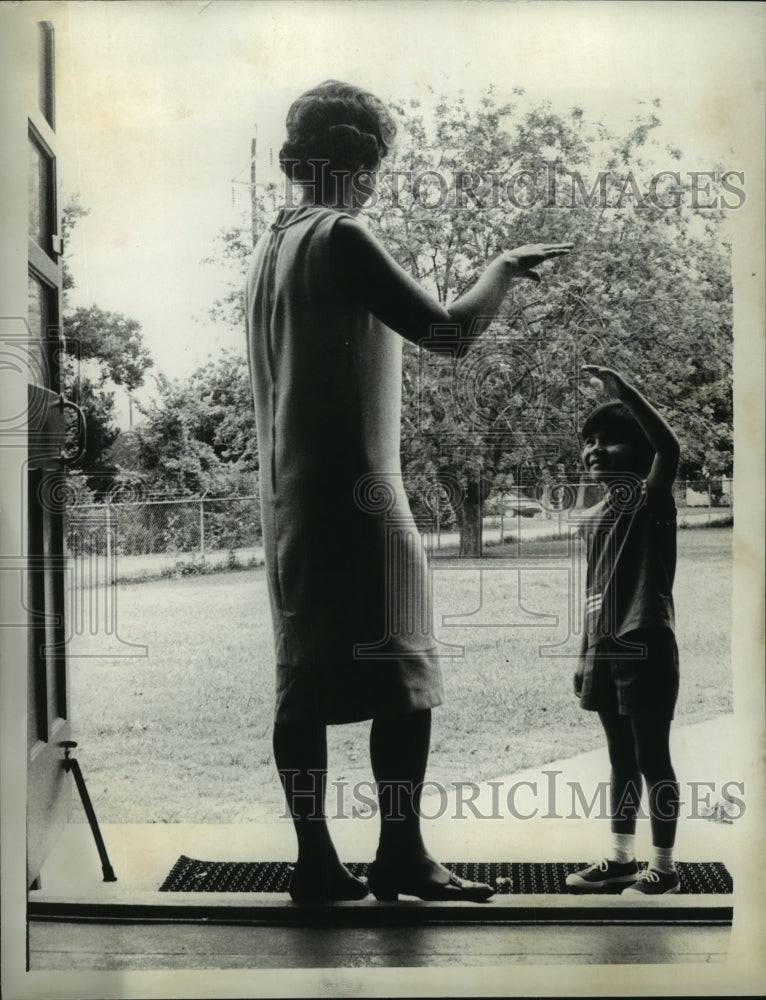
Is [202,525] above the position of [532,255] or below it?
below

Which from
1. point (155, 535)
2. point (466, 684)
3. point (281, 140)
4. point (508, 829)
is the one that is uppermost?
point (281, 140)

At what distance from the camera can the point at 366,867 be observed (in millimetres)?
2441

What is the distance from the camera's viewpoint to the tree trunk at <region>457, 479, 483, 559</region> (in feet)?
7.95

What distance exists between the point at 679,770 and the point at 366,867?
0.72 meters

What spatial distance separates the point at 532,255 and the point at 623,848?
4.31 feet

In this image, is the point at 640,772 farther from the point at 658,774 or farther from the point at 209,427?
the point at 209,427

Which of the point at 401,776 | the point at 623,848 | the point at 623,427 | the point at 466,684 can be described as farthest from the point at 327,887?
the point at 623,427

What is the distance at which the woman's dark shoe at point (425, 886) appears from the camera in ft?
7.89

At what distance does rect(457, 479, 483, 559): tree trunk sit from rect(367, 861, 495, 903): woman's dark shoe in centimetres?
70

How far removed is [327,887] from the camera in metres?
2.42

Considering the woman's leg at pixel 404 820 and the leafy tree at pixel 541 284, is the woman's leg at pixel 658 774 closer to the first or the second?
the woman's leg at pixel 404 820

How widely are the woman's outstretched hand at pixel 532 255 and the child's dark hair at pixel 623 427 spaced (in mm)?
322

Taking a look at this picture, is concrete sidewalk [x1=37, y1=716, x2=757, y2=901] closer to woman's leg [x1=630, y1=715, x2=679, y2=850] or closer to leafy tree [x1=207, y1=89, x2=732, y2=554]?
woman's leg [x1=630, y1=715, x2=679, y2=850]

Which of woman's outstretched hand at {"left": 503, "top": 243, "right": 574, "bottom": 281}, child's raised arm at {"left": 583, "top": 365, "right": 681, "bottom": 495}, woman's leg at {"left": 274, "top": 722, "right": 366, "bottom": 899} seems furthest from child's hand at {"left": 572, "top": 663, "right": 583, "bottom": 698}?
woman's outstretched hand at {"left": 503, "top": 243, "right": 574, "bottom": 281}
